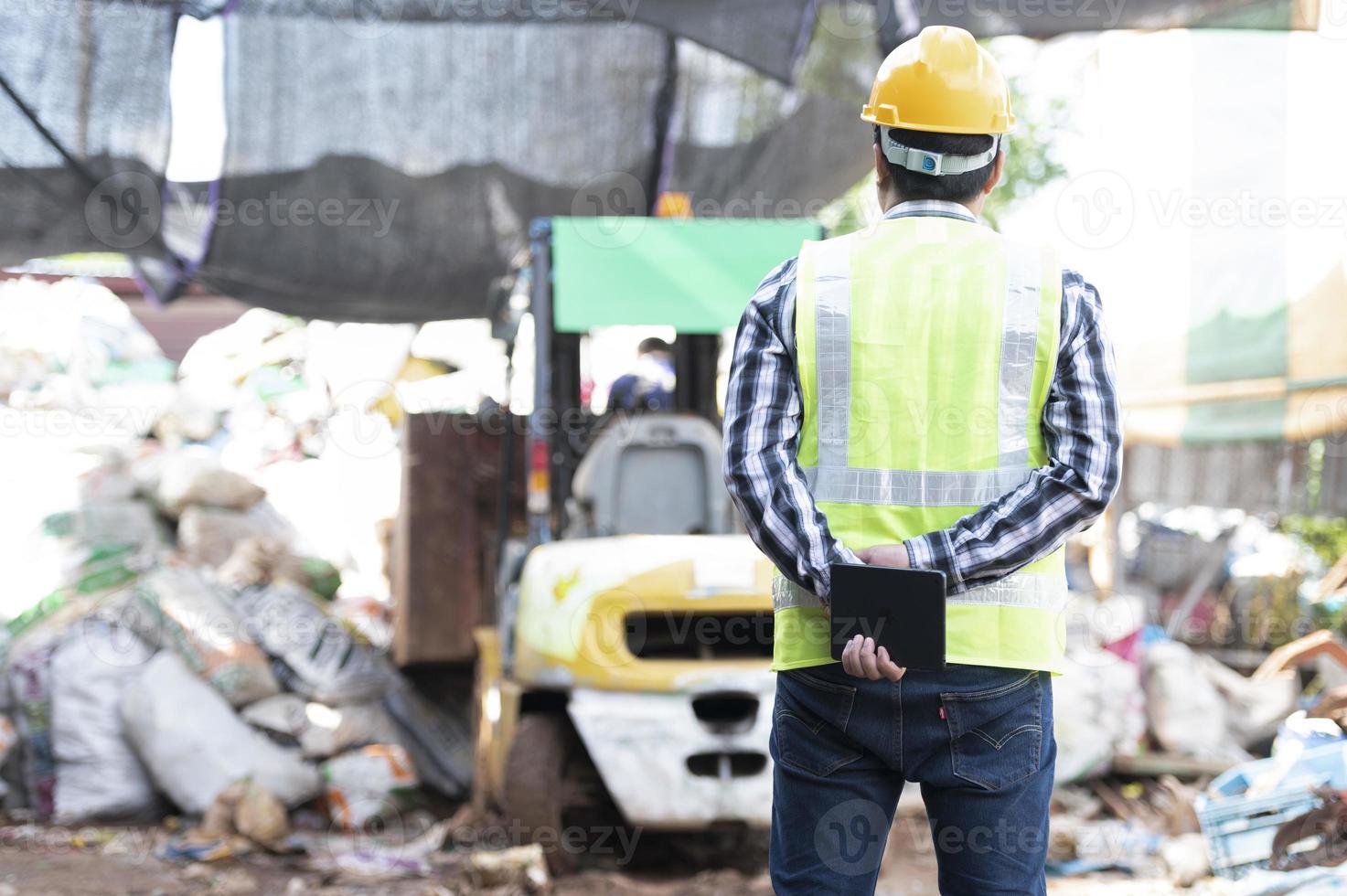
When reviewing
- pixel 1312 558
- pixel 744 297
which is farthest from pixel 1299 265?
pixel 744 297

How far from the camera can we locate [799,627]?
1.89m

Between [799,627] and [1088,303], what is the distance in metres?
0.61

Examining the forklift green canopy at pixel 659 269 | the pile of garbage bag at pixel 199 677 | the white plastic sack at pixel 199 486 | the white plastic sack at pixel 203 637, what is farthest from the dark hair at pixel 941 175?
the white plastic sack at pixel 199 486

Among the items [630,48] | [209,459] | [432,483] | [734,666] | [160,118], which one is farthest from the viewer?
[209,459]

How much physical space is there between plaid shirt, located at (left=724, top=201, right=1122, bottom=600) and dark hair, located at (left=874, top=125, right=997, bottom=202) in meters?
0.02

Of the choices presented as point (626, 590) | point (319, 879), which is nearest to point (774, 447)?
point (626, 590)

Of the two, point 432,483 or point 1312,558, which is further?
point 1312,558

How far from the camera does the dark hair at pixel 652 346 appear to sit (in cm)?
657

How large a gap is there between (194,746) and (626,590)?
218cm

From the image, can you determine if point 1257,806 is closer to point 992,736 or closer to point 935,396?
point 992,736

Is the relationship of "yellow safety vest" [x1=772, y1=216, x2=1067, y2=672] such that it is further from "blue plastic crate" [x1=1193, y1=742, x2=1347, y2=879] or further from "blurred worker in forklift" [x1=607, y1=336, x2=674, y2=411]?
"blurred worker in forklift" [x1=607, y1=336, x2=674, y2=411]

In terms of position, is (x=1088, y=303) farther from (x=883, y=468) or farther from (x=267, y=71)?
(x=267, y=71)

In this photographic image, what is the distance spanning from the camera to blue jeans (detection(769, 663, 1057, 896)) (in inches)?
70.8

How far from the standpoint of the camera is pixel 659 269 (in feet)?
16.4
